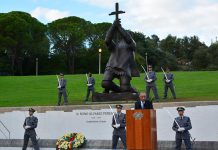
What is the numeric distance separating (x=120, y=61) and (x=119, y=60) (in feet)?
0.32

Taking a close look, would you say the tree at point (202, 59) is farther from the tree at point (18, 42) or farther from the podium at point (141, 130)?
the podium at point (141, 130)

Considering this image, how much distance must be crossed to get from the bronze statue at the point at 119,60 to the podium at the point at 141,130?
817 cm

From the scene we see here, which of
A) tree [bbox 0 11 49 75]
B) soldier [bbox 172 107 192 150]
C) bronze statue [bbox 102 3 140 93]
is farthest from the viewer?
tree [bbox 0 11 49 75]

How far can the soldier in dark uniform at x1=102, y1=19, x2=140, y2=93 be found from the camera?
62.8 ft

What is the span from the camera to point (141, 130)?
34.9 ft

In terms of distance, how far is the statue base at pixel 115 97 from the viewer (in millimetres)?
18547

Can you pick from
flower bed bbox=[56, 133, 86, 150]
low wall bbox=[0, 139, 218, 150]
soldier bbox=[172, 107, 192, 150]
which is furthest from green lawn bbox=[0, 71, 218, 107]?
soldier bbox=[172, 107, 192, 150]

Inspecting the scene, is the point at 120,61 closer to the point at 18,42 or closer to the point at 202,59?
the point at 202,59

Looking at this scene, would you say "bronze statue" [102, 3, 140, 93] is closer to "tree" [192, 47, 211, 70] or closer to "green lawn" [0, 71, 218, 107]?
"green lawn" [0, 71, 218, 107]

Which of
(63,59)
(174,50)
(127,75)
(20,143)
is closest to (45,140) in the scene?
(20,143)

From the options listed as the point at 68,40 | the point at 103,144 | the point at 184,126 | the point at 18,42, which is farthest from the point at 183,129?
the point at 68,40

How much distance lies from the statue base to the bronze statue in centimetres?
38

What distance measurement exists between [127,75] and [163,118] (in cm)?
313

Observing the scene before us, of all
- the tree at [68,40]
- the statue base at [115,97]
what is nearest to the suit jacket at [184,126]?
the statue base at [115,97]
